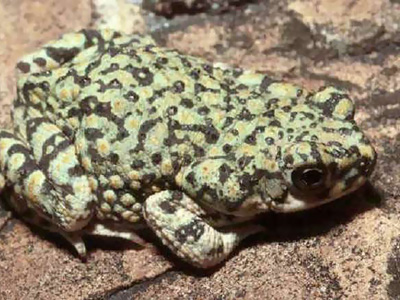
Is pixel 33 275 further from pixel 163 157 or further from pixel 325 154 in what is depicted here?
pixel 325 154

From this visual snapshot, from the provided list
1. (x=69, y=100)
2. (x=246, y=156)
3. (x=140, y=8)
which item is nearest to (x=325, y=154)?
(x=246, y=156)

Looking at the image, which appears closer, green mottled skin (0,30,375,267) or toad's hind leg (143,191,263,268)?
green mottled skin (0,30,375,267)

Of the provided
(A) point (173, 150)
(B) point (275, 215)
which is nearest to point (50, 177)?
(A) point (173, 150)

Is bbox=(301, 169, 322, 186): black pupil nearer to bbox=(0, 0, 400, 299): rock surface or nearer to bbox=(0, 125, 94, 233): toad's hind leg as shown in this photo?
bbox=(0, 0, 400, 299): rock surface

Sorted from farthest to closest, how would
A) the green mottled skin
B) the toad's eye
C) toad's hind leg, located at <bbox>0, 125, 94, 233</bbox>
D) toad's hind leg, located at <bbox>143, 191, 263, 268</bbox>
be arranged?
toad's hind leg, located at <bbox>0, 125, 94, 233</bbox>
toad's hind leg, located at <bbox>143, 191, 263, 268</bbox>
the green mottled skin
the toad's eye

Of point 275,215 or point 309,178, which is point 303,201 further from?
point 275,215

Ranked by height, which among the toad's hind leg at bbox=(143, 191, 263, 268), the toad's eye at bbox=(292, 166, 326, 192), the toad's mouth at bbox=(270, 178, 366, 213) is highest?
the toad's eye at bbox=(292, 166, 326, 192)

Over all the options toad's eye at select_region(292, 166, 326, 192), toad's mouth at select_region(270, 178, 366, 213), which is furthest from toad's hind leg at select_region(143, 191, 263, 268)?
toad's eye at select_region(292, 166, 326, 192)
